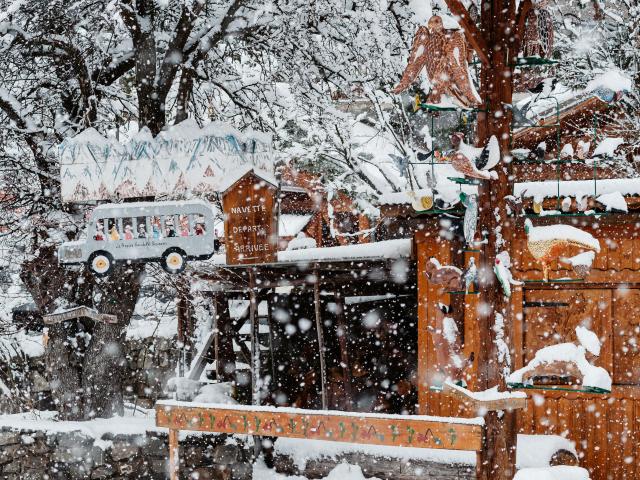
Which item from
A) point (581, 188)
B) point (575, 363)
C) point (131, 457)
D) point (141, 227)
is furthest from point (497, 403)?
point (131, 457)

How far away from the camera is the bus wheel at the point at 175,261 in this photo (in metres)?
9.49

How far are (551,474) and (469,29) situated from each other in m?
4.32

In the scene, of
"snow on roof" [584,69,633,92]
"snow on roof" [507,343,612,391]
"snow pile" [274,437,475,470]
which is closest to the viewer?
"snow on roof" [507,343,612,391]

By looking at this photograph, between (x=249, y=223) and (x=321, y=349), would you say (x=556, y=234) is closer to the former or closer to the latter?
(x=249, y=223)

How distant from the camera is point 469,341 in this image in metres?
9.78

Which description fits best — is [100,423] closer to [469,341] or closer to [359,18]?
[469,341]

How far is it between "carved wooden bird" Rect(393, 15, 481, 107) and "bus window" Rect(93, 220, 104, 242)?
17.2 feet

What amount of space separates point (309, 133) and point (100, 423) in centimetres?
750

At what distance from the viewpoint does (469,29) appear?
5508 mm

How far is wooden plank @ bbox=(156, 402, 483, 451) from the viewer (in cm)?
690

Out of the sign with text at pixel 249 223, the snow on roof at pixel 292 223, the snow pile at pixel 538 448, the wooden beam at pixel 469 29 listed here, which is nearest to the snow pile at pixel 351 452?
the snow pile at pixel 538 448

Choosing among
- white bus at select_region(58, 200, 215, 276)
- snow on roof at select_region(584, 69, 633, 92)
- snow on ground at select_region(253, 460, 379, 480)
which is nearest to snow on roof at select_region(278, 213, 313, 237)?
snow on ground at select_region(253, 460, 379, 480)

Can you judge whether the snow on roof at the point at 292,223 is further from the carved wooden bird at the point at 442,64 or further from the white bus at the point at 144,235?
the carved wooden bird at the point at 442,64

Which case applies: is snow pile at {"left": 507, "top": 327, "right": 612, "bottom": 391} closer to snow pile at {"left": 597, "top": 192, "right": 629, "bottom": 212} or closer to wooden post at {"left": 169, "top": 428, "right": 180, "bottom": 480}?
snow pile at {"left": 597, "top": 192, "right": 629, "bottom": 212}
